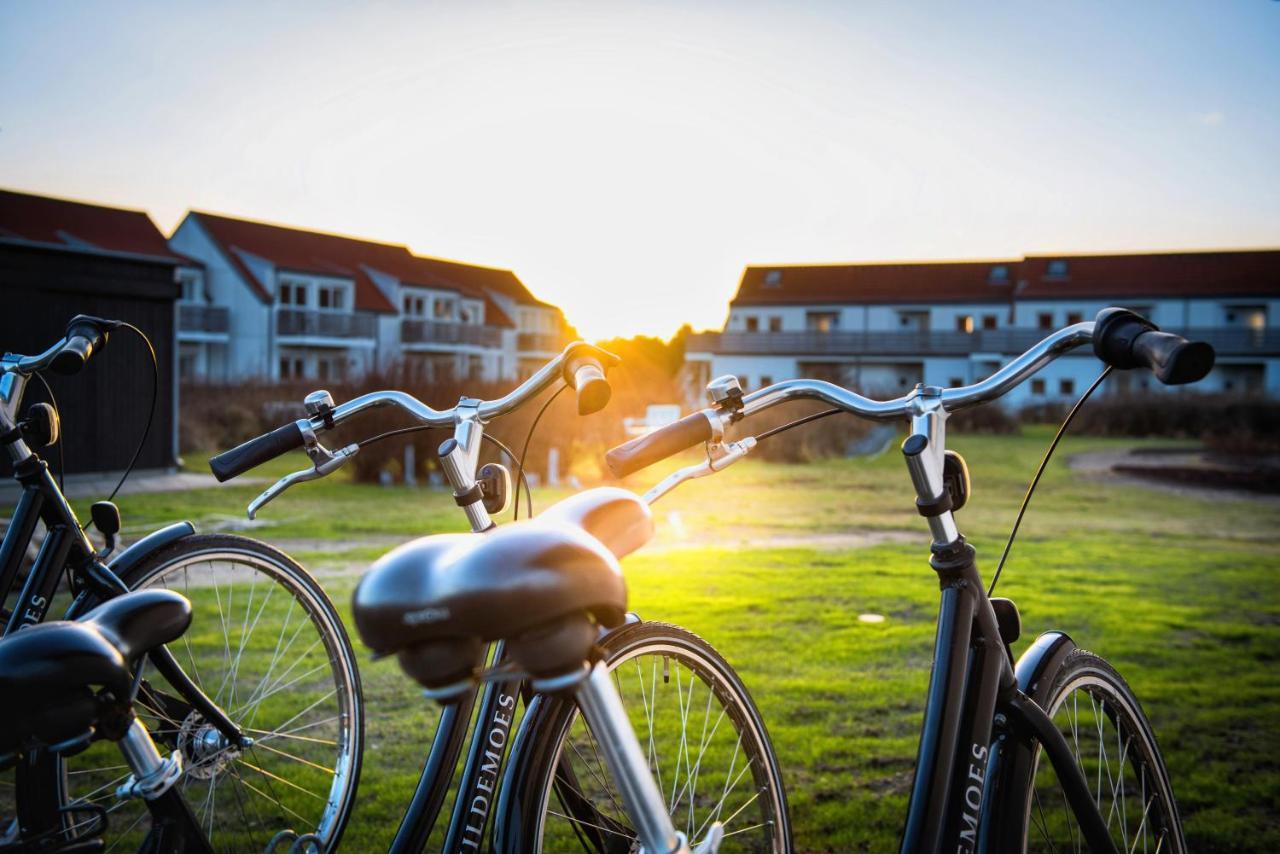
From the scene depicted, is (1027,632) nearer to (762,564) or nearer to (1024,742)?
(762,564)

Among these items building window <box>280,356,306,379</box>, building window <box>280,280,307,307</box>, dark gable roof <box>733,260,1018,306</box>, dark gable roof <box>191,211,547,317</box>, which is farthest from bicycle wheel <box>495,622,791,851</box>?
dark gable roof <box>733,260,1018,306</box>

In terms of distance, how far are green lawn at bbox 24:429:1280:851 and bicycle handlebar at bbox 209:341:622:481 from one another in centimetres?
166

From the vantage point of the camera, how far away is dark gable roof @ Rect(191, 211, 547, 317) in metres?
39.4

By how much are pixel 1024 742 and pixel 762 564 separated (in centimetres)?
697

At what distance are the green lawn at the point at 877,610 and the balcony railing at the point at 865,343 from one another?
31735mm

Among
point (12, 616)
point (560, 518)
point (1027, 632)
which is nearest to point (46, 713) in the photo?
point (560, 518)

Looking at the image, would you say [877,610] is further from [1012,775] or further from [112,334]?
[112,334]

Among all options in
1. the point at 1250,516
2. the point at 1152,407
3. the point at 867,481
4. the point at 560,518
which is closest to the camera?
the point at 560,518

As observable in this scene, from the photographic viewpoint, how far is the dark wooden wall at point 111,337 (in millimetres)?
12594

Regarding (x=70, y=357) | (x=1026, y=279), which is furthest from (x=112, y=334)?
(x=1026, y=279)

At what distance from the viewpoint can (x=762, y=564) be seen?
893 centimetres

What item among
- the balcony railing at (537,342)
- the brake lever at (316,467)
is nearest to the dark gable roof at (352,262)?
the balcony railing at (537,342)

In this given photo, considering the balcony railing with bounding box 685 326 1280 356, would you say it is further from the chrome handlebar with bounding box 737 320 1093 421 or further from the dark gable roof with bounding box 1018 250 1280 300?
the chrome handlebar with bounding box 737 320 1093 421

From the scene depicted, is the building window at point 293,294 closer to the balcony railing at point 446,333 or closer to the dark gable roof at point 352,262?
the dark gable roof at point 352,262
